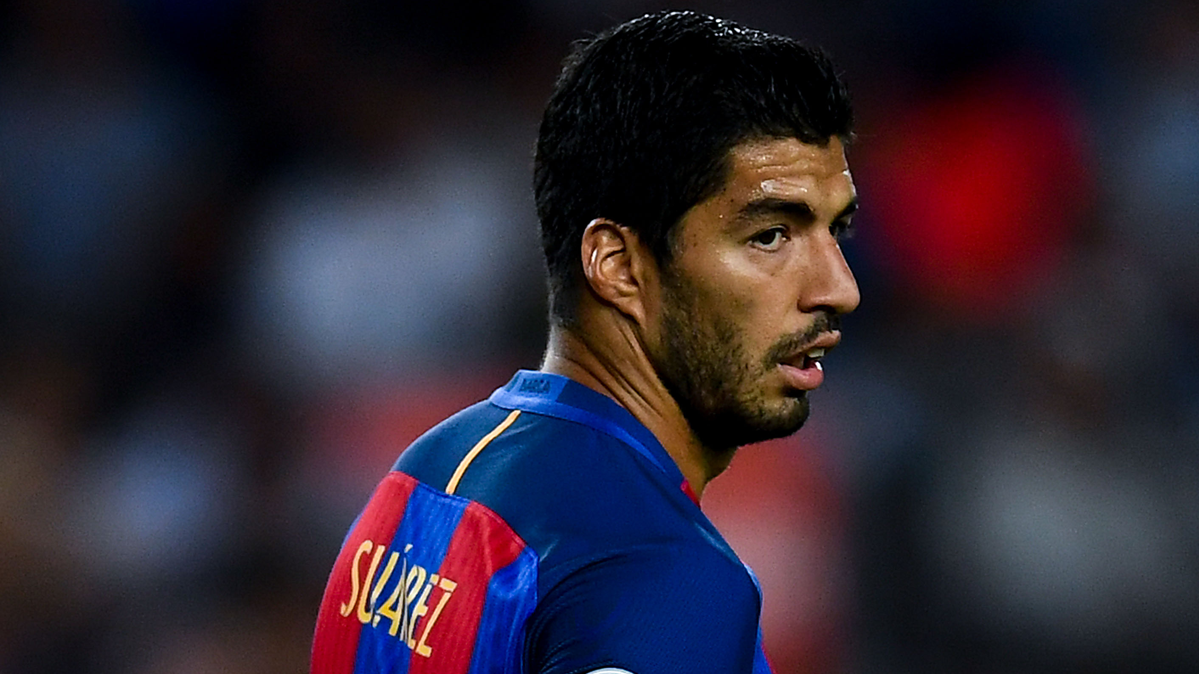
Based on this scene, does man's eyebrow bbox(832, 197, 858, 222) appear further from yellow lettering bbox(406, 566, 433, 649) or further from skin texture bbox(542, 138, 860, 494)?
yellow lettering bbox(406, 566, 433, 649)

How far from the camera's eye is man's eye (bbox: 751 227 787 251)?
6.16ft

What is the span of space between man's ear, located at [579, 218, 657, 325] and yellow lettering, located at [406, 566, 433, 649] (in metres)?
0.42

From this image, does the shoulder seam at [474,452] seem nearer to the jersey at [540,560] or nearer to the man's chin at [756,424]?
the jersey at [540,560]

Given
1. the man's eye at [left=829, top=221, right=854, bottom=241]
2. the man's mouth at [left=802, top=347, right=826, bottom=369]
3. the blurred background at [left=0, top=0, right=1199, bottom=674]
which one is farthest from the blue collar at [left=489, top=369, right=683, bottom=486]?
the blurred background at [left=0, top=0, right=1199, bottom=674]

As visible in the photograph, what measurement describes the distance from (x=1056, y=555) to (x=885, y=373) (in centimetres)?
83

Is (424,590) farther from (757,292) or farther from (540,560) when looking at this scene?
(757,292)

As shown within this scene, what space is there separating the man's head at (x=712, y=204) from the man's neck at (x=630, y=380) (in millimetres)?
14

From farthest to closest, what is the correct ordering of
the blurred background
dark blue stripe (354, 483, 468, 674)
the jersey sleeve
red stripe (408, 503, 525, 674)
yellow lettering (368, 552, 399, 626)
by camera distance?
1. the blurred background
2. yellow lettering (368, 552, 399, 626)
3. dark blue stripe (354, 483, 468, 674)
4. red stripe (408, 503, 525, 674)
5. the jersey sleeve

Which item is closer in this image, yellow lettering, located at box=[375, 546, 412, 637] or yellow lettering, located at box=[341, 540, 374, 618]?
yellow lettering, located at box=[375, 546, 412, 637]

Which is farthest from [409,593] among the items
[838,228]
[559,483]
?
[838,228]

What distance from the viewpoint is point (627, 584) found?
1581 mm

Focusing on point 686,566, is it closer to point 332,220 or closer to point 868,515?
point 868,515

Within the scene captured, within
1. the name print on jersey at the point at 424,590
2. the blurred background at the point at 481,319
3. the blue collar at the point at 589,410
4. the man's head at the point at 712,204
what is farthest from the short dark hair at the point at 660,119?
the blurred background at the point at 481,319

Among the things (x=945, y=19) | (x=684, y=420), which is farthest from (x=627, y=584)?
(x=945, y=19)
